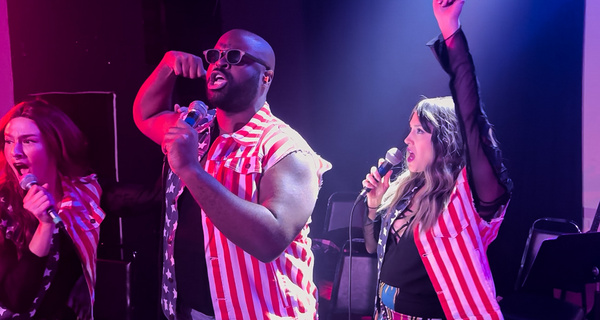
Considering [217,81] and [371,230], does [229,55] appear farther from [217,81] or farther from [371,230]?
[371,230]

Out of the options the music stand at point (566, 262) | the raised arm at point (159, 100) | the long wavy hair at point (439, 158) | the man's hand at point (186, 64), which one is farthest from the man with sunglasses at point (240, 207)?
the music stand at point (566, 262)

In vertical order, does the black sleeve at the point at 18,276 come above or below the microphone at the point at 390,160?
below

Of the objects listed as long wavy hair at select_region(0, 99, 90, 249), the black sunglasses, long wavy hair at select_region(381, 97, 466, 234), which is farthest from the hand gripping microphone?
long wavy hair at select_region(0, 99, 90, 249)

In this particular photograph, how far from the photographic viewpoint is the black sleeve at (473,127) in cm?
210

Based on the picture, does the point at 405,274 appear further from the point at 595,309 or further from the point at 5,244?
the point at 5,244

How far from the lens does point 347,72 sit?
438cm

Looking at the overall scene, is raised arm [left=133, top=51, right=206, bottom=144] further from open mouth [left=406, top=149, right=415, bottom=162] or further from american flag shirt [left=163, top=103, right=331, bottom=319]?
open mouth [left=406, top=149, right=415, bottom=162]

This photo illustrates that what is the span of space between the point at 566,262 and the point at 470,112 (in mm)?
1247

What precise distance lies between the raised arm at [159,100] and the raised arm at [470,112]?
106 centimetres

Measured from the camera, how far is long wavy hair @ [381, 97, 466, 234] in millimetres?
2344

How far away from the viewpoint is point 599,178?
369cm

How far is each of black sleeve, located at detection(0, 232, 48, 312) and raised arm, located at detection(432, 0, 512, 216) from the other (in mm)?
2182

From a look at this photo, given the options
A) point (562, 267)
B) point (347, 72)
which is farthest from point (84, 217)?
point (562, 267)

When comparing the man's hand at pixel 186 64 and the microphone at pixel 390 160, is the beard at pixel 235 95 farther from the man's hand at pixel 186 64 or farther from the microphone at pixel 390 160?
the microphone at pixel 390 160
